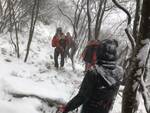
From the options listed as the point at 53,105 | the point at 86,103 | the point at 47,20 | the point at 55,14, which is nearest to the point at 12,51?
the point at 53,105

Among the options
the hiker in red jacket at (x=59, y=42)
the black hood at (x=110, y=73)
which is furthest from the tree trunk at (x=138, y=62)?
the hiker in red jacket at (x=59, y=42)

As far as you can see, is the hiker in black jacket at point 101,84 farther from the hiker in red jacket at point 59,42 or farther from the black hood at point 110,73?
the hiker in red jacket at point 59,42

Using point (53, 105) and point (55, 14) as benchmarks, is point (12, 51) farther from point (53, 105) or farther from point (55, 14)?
point (55, 14)

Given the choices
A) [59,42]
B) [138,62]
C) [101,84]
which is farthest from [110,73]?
[59,42]

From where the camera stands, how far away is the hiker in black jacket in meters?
4.09

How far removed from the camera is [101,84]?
4.15 m

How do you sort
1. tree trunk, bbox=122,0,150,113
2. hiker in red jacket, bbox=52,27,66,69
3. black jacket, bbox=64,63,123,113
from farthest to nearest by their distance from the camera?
hiker in red jacket, bbox=52,27,66,69
black jacket, bbox=64,63,123,113
tree trunk, bbox=122,0,150,113

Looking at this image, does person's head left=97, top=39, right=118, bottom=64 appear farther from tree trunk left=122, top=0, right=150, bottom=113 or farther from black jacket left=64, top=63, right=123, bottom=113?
tree trunk left=122, top=0, right=150, bottom=113

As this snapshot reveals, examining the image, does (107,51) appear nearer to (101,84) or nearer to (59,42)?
(101,84)

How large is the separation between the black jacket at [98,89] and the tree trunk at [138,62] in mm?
269

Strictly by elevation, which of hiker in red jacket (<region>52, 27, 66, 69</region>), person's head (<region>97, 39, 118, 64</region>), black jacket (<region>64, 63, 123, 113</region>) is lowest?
hiker in red jacket (<region>52, 27, 66, 69</region>)

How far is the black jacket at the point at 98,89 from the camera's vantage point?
13.4ft

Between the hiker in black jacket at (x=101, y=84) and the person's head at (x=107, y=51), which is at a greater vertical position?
the person's head at (x=107, y=51)

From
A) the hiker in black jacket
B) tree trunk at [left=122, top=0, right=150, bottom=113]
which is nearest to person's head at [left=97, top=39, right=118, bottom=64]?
the hiker in black jacket
